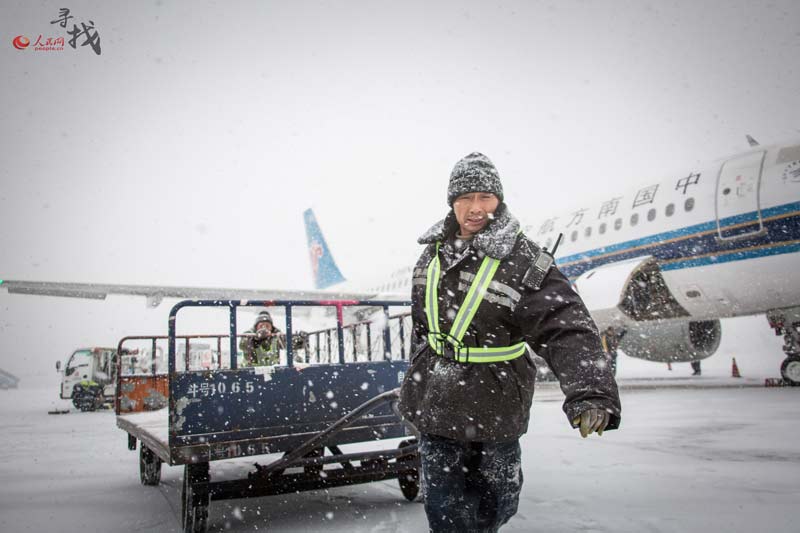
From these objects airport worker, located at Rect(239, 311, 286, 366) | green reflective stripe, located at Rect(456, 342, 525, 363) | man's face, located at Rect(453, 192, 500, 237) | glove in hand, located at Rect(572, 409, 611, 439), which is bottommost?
airport worker, located at Rect(239, 311, 286, 366)

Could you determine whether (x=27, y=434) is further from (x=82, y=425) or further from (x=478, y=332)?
(x=478, y=332)

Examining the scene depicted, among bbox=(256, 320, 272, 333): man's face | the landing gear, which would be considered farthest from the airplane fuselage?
bbox=(256, 320, 272, 333): man's face

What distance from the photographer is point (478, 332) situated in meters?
1.75

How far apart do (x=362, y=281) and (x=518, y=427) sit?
24.1m

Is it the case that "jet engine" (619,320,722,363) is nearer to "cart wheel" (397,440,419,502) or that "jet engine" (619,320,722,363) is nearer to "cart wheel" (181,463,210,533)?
"cart wheel" (397,440,419,502)

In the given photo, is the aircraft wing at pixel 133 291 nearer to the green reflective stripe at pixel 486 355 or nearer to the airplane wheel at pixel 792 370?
the airplane wheel at pixel 792 370

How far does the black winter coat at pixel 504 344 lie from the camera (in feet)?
5.30

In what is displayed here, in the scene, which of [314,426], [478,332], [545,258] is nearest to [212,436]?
[314,426]

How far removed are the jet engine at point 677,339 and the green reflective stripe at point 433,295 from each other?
36.0 feet

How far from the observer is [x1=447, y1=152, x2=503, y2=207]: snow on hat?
6.14ft

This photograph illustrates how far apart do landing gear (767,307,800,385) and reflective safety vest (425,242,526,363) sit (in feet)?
32.7

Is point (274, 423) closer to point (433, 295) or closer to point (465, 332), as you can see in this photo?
point (433, 295)

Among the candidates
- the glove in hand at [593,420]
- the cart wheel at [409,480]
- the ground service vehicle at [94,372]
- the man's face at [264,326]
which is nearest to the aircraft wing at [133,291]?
the ground service vehicle at [94,372]

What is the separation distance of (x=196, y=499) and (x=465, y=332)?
7.69ft
